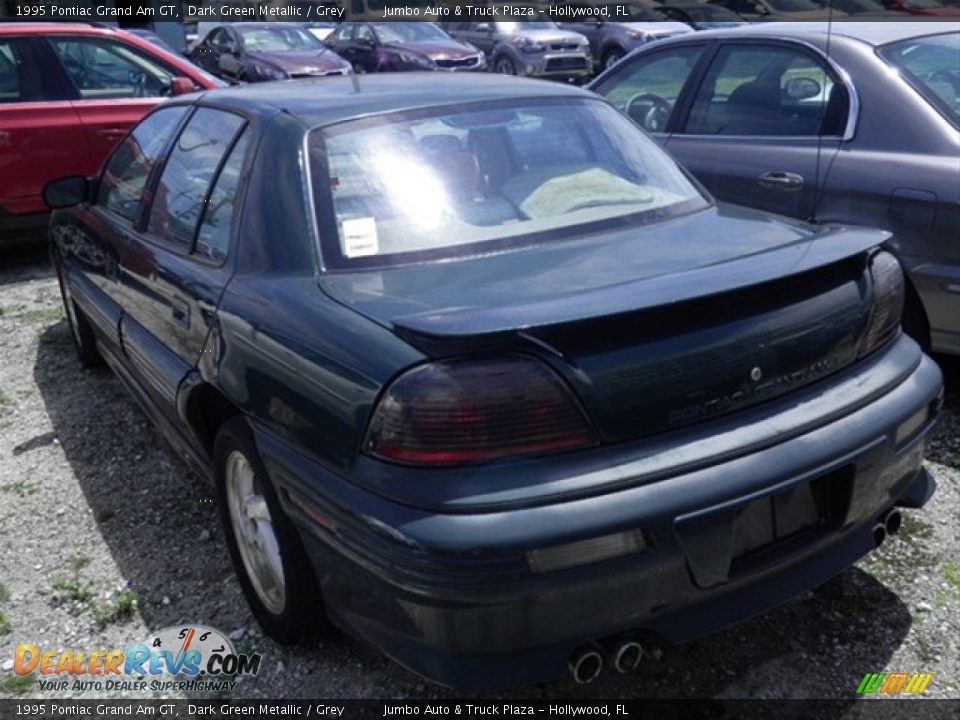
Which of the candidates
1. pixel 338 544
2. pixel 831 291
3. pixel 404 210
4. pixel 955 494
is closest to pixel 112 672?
pixel 338 544

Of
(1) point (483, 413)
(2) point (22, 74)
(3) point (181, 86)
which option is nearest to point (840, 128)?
(1) point (483, 413)

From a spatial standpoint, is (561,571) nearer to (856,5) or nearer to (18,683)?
(18,683)

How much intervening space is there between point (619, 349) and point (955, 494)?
2040mm

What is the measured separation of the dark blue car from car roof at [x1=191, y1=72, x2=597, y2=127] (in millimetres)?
19

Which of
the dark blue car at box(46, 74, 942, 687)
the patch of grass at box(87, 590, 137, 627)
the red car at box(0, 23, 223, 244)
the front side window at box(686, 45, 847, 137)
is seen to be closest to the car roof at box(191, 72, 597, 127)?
the dark blue car at box(46, 74, 942, 687)

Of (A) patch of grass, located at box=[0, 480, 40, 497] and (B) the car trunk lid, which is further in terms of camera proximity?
(A) patch of grass, located at box=[0, 480, 40, 497]

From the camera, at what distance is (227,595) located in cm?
309

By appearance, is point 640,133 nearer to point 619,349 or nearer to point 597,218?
point 597,218

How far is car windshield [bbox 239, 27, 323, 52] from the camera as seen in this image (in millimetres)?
16453

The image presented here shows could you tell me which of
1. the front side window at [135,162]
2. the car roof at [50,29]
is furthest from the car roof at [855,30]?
the car roof at [50,29]

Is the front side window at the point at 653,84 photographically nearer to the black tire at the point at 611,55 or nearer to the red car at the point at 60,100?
the red car at the point at 60,100

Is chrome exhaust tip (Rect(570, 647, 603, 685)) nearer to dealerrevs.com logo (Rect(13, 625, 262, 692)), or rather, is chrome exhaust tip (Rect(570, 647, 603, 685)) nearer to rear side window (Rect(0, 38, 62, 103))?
dealerrevs.com logo (Rect(13, 625, 262, 692))

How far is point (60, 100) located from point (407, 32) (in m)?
11.7

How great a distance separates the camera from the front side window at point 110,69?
23.9 ft
